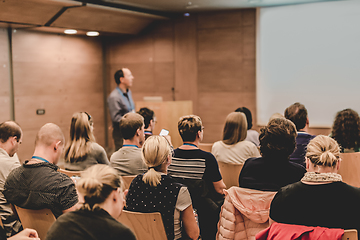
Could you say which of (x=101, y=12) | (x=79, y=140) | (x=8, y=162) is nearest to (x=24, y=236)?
(x=8, y=162)

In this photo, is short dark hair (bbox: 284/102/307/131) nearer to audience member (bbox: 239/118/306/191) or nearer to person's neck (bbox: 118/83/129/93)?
audience member (bbox: 239/118/306/191)

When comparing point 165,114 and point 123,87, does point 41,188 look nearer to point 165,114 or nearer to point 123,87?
point 123,87

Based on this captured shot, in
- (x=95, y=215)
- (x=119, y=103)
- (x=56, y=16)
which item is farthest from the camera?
(x=56, y=16)

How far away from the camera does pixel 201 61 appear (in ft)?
26.3

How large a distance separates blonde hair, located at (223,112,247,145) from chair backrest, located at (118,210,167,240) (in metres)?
1.84

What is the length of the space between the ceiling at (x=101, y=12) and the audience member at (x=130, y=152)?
11.1ft

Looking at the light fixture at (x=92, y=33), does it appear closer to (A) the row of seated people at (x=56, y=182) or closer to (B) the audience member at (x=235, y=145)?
(B) the audience member at (x=235, y=145)

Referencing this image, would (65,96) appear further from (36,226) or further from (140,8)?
(36,226)

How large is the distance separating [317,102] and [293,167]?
4939 mm

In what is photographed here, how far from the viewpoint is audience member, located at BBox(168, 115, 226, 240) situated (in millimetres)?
2980

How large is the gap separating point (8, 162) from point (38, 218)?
78cm

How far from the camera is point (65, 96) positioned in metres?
8.00

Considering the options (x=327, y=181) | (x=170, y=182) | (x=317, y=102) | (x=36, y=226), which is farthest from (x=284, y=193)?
(x=317, y=102)

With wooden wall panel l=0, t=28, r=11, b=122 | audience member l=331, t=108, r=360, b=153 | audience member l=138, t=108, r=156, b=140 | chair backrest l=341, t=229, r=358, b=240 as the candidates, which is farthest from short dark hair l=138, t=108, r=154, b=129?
wooden wall panel l=0, t=28, r=11, b=122
